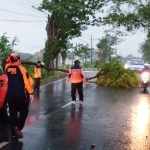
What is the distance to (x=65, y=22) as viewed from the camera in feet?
103

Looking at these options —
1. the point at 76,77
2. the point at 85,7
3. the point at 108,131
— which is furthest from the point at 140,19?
the point at 108,131

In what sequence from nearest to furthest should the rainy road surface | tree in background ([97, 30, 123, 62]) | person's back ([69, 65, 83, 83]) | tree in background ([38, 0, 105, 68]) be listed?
1. the rainy road surface
2. person's back ([69, 65, 83, 83])
3. tree in background ([38, 0, 105, 68])
4. tree in background ([97, 30, 123, 62])

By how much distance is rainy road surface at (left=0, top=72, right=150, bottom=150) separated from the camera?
6.58 metres

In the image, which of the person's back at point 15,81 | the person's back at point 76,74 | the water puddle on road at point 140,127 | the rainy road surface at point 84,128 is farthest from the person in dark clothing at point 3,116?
the person's back at point 76,74

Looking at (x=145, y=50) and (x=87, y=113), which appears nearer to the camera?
(x=87, y=113)

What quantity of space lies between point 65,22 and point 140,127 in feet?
78.5

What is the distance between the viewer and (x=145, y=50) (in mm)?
81938

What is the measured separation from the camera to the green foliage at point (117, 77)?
2122 centimetres

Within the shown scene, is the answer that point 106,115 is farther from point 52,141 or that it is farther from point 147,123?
point 52,141

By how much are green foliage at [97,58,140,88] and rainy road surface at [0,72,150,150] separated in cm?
908

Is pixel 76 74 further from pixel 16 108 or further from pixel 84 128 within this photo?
pixel 16 108

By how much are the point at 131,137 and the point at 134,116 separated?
2.89m

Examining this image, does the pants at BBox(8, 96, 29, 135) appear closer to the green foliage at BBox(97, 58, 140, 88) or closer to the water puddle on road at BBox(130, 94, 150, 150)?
the water puddle on road at BBox(130, 94, 150, 150)

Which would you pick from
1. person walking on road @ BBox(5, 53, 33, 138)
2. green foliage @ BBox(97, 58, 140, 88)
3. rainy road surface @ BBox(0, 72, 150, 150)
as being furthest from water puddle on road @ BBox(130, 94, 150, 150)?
green foliage @ BBox(97, 58, 140, 88)
